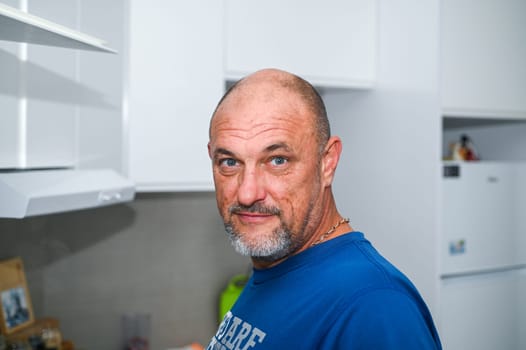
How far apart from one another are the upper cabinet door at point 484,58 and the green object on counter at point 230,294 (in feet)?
3.74

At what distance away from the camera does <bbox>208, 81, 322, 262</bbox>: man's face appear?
0.98 metres

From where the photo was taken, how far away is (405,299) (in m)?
0.86

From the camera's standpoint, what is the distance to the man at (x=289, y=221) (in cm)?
92

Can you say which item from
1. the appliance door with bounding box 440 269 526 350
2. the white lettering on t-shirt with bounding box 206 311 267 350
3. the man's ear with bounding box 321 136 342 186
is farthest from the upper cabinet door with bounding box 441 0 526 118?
the white lettering on t-shirt with bounding box 206 311 267 350

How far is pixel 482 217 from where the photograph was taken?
2.05m

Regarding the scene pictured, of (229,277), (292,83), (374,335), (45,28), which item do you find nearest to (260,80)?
(292,83)

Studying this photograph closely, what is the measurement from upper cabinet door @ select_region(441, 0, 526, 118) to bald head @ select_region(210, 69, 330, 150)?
107 centimetres

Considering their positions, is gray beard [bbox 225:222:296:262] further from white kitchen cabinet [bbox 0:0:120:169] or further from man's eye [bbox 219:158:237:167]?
white kitchen cabinet [bbox 0:0:120:169]

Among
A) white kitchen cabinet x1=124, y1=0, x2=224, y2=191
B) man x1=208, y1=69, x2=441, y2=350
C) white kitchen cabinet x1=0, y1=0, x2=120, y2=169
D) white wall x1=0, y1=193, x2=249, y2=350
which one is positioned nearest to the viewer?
man x1=208, y1=69, x2=441, y2=350

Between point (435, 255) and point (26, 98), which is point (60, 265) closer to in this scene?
point (26, 98)

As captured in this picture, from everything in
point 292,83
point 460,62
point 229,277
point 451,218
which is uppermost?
point 460,62

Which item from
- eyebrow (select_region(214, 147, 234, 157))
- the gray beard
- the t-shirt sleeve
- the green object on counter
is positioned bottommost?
the green object on counter

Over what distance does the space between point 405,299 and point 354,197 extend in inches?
58.9

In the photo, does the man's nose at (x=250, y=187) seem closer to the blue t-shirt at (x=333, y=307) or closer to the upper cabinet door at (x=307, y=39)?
the blue t-shirt at (x=333, y=307)
